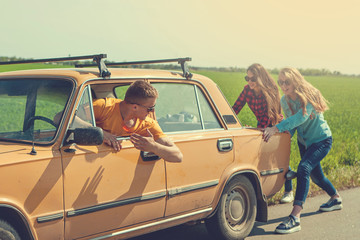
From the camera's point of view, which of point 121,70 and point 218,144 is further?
point 218,144

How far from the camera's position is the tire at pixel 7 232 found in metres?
A: 3.96

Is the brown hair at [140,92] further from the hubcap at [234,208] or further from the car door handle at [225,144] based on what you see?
the hubcap at [234,208]

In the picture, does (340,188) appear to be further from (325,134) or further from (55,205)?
(55,205)

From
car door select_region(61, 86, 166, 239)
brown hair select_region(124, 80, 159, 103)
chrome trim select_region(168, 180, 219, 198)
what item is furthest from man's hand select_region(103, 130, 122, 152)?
chrome trim select_region(168, 180, 219, 198)

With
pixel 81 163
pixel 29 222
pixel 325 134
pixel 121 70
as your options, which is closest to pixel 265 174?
pixel 325 134

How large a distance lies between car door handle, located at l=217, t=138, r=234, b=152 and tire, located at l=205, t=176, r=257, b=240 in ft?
1.21

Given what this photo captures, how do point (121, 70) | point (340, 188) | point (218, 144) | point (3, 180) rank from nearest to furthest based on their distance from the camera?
point (3, 180) → point (121, 70) → point (218, 144) → point (340, 188)

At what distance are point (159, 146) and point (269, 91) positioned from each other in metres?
3.10

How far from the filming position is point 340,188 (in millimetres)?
9250

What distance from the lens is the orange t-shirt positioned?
16.0 feet

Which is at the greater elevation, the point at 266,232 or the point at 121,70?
the point at 121,70

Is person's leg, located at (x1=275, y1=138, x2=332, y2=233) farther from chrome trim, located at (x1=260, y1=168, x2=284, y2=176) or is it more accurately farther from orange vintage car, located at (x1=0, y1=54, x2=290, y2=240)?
chrome trim, located at (x1=260, y1=168, x2=284, y2=176)

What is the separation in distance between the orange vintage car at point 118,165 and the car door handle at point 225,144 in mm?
10

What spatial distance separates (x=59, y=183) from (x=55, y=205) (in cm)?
17
